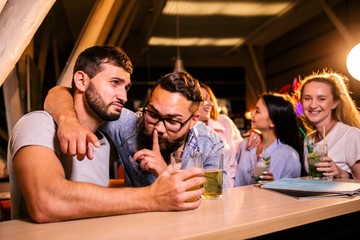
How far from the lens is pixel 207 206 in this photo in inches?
47.9

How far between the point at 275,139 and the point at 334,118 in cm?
47

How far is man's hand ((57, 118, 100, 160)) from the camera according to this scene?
1115 mm

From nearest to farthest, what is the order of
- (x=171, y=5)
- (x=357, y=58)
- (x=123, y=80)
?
1. (x=123, y=80)
2. (x=357, y=58)
3. (x=171, y=5)

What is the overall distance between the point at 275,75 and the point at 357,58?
7.16 meters

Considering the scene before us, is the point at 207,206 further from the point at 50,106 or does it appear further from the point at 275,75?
the point at 275,75

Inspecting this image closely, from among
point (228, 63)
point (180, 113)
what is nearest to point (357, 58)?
point (180, 113)

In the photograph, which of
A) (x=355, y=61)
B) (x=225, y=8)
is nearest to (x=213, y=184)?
(x=355, y=61)

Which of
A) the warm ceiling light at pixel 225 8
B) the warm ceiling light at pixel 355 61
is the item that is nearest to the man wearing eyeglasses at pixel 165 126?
the warm ceiling light at pixel 355 61

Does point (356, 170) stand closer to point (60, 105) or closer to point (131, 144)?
point (131, 144)

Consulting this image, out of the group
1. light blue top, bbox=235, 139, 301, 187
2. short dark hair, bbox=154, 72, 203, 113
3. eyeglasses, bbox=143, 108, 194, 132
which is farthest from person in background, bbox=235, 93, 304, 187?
eyeglasses, bbox=143, 108, 194, 132

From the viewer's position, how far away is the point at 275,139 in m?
2.73

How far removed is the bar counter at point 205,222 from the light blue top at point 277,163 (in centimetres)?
110

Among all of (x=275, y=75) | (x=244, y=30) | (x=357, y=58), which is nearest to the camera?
(x=357, y=58)

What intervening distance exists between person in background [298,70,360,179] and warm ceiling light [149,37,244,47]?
5.73 metres
